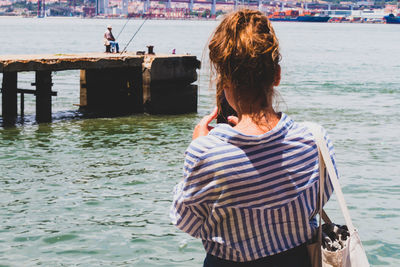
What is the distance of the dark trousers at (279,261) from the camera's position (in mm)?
2537

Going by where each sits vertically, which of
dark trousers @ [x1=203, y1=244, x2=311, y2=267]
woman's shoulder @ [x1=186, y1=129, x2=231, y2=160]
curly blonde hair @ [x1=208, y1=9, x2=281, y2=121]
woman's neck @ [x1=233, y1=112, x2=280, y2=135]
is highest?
curly blonde hair @ [x1=208, y1=9, x2=281, y2=121]

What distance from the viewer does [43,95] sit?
744 inches

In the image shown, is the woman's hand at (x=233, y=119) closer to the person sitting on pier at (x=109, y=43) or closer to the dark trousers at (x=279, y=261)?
the dark trousers at (x=279, y=261)

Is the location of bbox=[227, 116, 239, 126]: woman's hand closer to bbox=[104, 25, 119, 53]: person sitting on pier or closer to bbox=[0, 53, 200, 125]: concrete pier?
bbox=[0, 53, 200, 125]: concrete pier

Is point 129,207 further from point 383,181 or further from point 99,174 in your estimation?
point 383,181

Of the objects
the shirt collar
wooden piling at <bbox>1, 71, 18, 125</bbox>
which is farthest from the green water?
wooden piling at <bbox>1, 71, 18, 125</bbox>

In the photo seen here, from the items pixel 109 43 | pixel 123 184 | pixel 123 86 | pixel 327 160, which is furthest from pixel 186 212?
pixel 109 43

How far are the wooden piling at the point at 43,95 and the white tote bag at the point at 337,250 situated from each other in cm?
1657

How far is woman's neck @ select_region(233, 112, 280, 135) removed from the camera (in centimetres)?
249

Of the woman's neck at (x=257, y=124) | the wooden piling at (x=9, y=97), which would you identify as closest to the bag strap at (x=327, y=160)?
the woman's neck at (x=257, y=124)

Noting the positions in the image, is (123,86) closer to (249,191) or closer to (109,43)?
(109,43)

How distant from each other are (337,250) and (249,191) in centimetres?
39

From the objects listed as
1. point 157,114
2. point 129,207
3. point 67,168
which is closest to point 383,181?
point 129,207

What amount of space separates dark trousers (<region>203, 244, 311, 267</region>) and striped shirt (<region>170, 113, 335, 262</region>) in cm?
2
